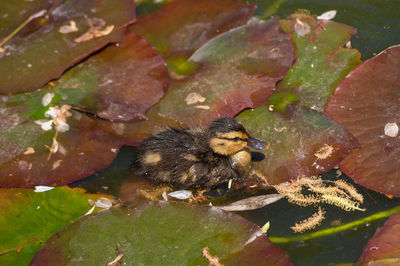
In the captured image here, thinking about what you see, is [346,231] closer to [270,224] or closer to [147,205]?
[270,224]

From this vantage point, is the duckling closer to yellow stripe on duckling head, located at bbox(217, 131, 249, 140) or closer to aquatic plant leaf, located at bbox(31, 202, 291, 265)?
yellow stripe on duckling head, located at bbox(217, 131, 249, 140)

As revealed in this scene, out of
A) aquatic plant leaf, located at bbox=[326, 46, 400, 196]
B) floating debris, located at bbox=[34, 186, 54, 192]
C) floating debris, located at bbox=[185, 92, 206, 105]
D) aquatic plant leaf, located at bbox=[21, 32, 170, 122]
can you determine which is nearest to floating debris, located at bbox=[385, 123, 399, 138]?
aquatic plant leaf, located at bbox=[326, 46, 400, 196]

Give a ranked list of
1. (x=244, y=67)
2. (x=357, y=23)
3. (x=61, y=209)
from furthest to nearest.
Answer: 1. (x=357, y=23)
2. (x=244, y=67)
3. (x=61, y=209)

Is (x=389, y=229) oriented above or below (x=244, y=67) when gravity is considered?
below

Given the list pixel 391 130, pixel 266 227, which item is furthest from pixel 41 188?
pixel 391 130

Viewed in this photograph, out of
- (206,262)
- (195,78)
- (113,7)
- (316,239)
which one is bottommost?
(316,239)

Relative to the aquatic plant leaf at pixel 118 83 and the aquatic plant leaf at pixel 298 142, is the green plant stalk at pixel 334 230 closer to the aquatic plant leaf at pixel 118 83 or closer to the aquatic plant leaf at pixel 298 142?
the aquatic plant leaf at pixel 298 142

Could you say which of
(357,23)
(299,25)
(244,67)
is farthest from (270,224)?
(357,23)

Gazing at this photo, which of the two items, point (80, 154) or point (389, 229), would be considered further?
point (80, 154)
